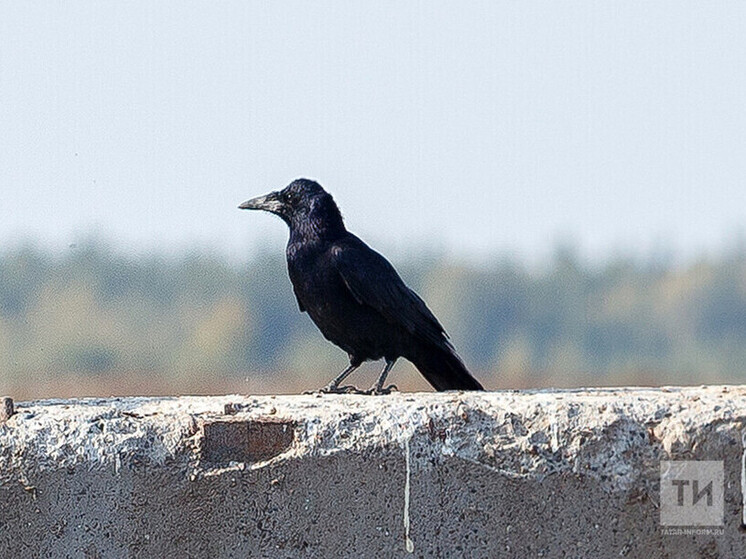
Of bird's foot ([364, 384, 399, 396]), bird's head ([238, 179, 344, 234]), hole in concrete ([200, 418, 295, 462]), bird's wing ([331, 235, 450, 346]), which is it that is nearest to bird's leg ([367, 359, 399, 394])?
bird's foot ([364, 384, 399, 396])

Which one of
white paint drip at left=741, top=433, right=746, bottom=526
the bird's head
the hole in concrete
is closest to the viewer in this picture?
white paint drip at left=741, top=433, right=746, bottom=526

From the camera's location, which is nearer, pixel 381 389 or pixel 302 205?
pixel 381 389

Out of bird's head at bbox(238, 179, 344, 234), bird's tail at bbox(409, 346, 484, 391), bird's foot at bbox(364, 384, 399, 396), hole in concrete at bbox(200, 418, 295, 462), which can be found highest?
bird's head at bbox(238, 179, 344, 234)

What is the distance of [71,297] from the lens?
50.4 metres

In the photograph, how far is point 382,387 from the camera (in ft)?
20.5

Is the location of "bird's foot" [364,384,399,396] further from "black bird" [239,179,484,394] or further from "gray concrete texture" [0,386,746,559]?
"gray concrete texture" [0,386,746,559]

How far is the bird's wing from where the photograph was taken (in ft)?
21.3

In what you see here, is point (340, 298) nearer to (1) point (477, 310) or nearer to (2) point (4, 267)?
(1) point (477, 310)

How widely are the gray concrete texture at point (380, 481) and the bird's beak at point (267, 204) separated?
8.98ft

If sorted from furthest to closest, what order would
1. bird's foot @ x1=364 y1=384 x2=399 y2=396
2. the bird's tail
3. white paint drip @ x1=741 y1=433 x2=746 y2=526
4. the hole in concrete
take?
the bird's tail → bird's foot @ x1=364 y1=384 x2=399 y2=396 → the hole in concrete → white paint drip @ x1=741 y1=433 x2=746 y2=526

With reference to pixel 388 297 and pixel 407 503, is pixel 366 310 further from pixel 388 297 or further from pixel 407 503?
pixel 407 503

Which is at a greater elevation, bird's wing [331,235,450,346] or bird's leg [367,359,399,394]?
bird's wing [331,235,450,346]

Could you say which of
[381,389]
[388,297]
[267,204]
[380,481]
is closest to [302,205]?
[267,204]

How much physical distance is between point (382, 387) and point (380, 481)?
1887mm
